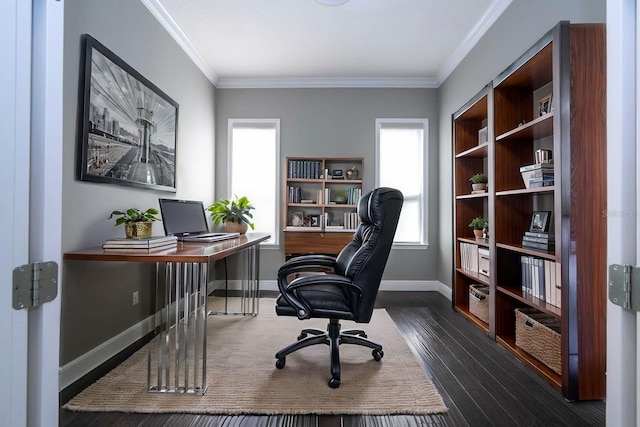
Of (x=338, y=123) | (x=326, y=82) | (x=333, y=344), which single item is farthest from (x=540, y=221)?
(x=326, y=82)

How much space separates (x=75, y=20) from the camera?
1.78 meters

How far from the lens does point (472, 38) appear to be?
10.1ft

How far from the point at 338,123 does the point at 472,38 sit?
5.63 feet

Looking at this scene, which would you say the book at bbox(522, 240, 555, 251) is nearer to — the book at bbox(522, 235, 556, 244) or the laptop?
the book at bbox(522, 235, 556, 244)

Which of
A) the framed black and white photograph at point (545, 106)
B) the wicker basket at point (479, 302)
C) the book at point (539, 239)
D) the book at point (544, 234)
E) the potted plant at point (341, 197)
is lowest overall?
the wicker basket at point (479, 302)

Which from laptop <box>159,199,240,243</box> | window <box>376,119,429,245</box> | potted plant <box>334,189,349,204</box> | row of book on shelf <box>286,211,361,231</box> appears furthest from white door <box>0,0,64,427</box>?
window <box>376,119,429,245</box>

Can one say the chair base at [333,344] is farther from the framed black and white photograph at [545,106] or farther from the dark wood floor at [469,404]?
the framed black and white photograph at [545,106]

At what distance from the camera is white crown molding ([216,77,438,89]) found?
4070 mm

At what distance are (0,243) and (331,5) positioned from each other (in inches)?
112

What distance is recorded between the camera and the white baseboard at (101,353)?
5.83 ft

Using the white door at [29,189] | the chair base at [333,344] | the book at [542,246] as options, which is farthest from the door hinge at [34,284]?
the book at [542,246]

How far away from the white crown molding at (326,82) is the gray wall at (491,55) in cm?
35

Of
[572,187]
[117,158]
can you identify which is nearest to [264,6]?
[117,158]

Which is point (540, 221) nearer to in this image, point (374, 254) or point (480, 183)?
point (480, 183)
